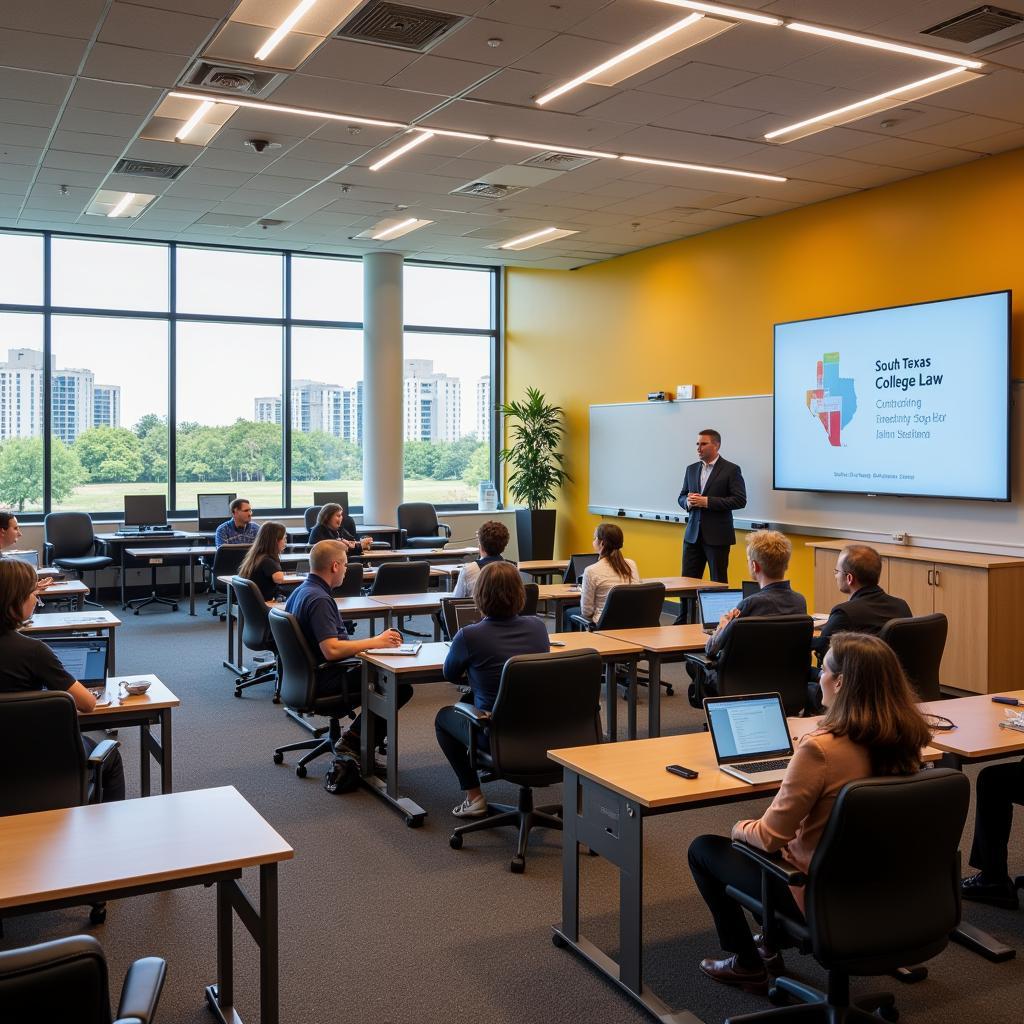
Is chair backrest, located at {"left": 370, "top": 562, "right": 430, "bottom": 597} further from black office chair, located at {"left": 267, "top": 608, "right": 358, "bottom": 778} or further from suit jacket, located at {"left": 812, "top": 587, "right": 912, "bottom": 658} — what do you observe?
suit jacket, located at {"left": 812, "top": 587, "right": 912, "bottom": 658}

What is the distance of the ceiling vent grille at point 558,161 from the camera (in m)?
7.65

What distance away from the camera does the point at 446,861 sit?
13.9 feet

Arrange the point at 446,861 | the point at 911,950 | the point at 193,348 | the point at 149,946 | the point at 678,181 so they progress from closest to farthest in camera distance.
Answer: the point at 911,950 → the point at 149,946 → the point at 446,861 → the point at 678,181 → the point at 193,348

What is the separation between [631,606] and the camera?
20.4ft

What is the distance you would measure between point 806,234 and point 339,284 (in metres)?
5.85

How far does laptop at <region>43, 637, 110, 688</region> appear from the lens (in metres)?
4.05

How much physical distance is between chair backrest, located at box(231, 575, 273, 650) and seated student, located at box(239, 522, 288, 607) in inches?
4.3

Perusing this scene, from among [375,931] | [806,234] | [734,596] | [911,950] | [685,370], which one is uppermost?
[806,234]

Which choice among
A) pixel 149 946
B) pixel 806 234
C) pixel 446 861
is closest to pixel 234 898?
pixel 149 946

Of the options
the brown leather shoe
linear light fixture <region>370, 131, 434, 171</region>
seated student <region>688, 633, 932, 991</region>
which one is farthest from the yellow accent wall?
seated student <region>688, 633, 932, 991</region>

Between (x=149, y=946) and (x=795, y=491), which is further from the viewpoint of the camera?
(x=795, y=491)

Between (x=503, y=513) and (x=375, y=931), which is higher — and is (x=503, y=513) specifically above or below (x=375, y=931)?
above

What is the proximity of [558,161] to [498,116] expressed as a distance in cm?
121

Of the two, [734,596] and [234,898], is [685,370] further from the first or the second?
[234,898]
